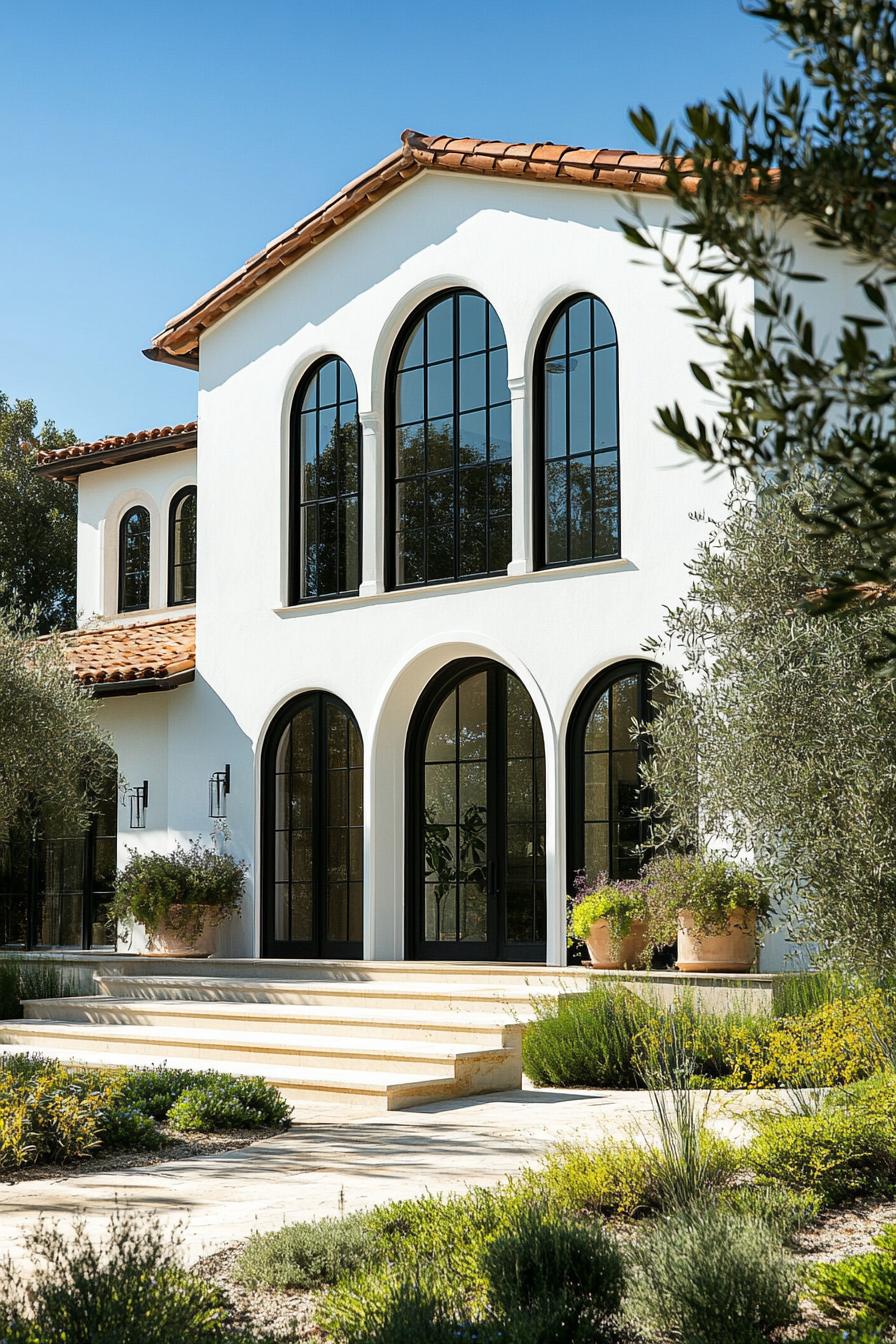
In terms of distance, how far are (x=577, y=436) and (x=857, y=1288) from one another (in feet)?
34.6

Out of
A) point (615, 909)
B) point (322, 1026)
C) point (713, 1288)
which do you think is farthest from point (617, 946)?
point (713, 1288)

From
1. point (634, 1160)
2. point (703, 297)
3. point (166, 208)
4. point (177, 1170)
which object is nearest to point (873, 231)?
point (703, 297)

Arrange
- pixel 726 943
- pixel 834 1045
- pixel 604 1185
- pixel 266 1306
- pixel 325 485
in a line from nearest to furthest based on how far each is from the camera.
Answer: pixel 266 1306 < pixel 604 1185 < pixel 834 1045 < pixel 726 943 < pixel 325 485

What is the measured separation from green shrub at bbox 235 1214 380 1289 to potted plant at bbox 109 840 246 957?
412 inches

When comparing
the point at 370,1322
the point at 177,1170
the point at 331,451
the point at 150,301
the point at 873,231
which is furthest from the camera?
the point at 150,301

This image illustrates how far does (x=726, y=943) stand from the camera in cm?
1256

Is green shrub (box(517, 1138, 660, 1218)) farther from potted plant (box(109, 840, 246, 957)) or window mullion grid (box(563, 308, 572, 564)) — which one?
potted plant (box(109, 840, 246, 957))

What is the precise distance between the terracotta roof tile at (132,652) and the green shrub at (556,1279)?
12.5 m

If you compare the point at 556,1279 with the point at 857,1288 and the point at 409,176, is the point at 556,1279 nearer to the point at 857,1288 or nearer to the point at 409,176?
the point at 857,1288

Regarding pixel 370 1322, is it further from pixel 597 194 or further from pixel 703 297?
pixel 597 194

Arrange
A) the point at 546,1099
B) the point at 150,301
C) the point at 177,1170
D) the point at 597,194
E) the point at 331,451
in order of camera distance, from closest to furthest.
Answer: the point at 177,1170
the point at 546,1099
the point at 597,194
the point at 331,451
the point at 150,301

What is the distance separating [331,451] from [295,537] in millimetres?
1042

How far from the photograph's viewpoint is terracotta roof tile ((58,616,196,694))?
1712cm

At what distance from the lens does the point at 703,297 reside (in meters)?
3.36
